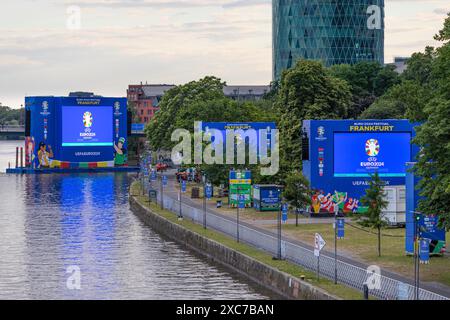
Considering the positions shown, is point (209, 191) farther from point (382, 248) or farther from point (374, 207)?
point (374, 207)

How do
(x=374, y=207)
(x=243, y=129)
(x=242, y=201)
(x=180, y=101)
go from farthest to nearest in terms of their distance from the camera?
(x=180, y=101)
(x=243, y=129)
(x=242, y=201)
(x=374, y=207)

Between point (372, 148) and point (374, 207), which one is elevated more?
point (372, 148)

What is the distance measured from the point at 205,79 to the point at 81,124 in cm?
1996

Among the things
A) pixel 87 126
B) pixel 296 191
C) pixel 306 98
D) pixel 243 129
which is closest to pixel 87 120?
pixel 87 126

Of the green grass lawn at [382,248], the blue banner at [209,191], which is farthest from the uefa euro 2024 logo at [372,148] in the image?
the blue banner at [209,191]

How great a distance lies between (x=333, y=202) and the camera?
72.2 meters

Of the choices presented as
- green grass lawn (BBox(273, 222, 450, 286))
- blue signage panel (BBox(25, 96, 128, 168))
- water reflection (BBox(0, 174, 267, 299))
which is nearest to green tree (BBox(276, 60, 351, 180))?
water reflection (BBox(0, 174, 267, 299))

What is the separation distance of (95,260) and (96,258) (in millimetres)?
877

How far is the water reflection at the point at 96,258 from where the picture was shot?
4769 cm

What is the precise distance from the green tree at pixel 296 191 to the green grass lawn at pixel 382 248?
3322 mm

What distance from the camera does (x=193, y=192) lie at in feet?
305

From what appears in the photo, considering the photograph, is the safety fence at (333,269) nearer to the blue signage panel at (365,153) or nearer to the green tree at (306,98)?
the blue signage panel at (365,153)

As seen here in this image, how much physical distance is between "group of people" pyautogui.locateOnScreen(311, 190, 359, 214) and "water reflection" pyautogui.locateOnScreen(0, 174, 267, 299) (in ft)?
37.4
